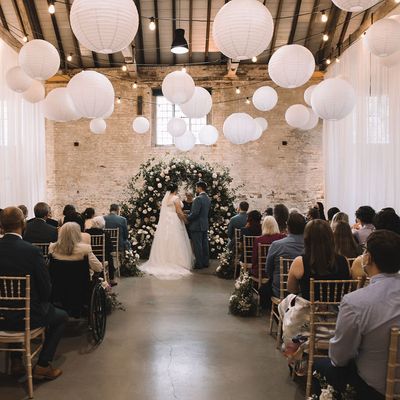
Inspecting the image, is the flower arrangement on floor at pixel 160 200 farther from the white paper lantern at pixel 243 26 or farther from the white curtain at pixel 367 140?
the white paper lantern at pixel 243 26

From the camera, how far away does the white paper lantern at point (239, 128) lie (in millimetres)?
8859

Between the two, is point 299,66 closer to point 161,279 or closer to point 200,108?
point 200,108

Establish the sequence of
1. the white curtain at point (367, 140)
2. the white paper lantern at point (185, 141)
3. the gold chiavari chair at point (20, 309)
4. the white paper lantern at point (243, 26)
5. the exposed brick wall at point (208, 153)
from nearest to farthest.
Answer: the gold chiavari chair at point (20, 309)
the white paper lantern at point (243, 26)
the white curtain at point (367, 140)
the white paper lantern at point (185, 141)
the exposed brick wall at point (208, 153)

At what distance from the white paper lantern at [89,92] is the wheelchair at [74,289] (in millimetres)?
2106

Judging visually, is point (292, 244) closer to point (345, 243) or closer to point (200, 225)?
point (345, 243)

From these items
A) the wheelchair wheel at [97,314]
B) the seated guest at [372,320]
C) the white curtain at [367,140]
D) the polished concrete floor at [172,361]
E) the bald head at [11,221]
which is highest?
the white curtain at [367,140]

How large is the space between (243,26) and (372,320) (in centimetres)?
290

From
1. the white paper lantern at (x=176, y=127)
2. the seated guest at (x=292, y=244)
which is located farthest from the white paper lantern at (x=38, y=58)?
the white paper lantern at (x=176, y=127)

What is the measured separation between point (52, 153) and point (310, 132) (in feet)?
23.8

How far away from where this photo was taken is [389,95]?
812 centimetres

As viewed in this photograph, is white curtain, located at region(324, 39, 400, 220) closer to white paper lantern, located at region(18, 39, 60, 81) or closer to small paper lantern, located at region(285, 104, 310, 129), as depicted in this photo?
small paper lantern, located at region(285, 104, 310, 129)

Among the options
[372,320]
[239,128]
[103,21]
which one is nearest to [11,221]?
[103,21]

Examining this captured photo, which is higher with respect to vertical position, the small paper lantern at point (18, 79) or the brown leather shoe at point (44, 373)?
the small paper lantern at point (18, 79)

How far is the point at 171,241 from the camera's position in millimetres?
9141
